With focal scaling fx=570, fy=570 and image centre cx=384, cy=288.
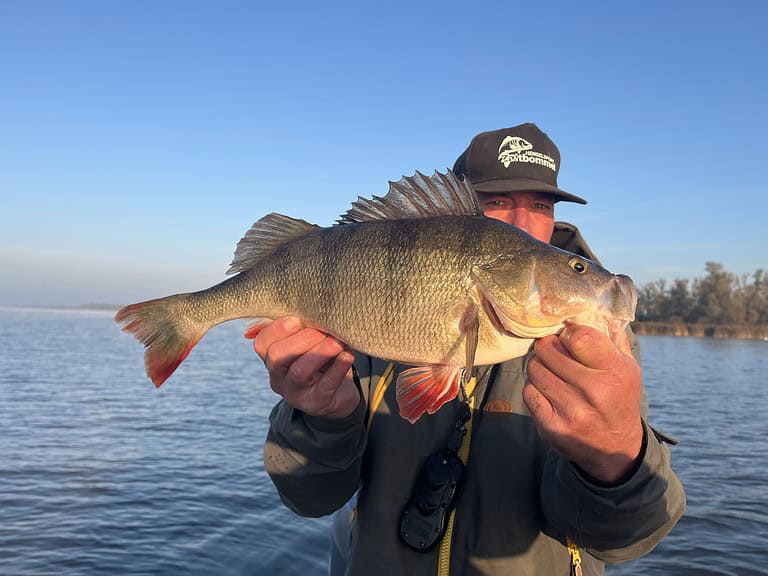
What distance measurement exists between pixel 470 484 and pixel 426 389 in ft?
2.30

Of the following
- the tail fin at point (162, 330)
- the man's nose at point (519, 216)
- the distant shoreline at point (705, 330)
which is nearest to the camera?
the tail fin at point (162, 330)

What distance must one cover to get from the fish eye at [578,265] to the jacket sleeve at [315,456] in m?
1.16

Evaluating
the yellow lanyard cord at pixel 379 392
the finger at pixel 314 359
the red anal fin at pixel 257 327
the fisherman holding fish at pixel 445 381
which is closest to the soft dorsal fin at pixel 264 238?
the fisherman holding fish at pixel 445 381

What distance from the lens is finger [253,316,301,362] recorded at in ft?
8.42

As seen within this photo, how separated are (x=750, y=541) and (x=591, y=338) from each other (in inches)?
338

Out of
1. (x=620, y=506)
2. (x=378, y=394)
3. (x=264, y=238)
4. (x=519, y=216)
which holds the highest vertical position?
(x=519, y=216)

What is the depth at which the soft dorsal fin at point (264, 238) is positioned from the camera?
2.89 metres

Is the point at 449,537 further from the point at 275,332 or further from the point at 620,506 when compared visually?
the point at 275,332

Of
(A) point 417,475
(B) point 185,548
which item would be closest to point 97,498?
(B) point 185,548

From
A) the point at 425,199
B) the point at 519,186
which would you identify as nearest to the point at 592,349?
the point at 425,199

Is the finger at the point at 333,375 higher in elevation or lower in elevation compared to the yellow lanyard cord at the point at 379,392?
higher

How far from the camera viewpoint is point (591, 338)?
1.91 metres

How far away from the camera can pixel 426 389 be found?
7.70 feet

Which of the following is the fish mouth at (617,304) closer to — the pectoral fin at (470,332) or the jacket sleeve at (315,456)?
the pectoral fin at (470,332)
